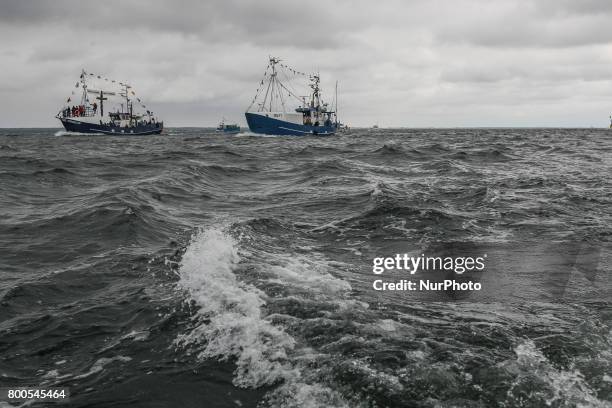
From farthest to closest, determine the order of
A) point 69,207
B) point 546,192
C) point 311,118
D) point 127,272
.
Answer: point 311,118 → point 546,192 → point 69,207 → point 127,272

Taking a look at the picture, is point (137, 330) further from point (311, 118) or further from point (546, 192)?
point (311, 118)

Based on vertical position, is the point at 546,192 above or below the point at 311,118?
below

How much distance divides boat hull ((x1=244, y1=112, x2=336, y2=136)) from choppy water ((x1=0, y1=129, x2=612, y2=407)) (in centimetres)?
7738

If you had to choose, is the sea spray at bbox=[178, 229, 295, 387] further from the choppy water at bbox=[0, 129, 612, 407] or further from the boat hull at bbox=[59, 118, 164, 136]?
the boat hull at bbox=[59, 118, 164, 136]

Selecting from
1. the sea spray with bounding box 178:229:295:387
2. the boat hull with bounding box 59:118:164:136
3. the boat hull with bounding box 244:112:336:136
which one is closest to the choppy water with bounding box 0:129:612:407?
the sea spray with bounding box 178:229:295:387

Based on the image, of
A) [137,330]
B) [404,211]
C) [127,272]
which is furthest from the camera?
[404,211]

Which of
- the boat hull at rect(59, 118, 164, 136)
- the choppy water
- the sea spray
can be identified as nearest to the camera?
the choppy water

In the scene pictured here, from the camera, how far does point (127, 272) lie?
8.53 metres

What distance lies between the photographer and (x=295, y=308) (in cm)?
650

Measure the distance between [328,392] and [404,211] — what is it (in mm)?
9770

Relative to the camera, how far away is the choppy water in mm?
4676

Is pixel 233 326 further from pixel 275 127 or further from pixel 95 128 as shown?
pixel 95 128

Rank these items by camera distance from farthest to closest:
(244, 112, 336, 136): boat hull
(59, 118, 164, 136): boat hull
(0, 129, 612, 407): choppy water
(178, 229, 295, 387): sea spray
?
(59, 118, 164, 136): boat hull < (244, 112, 336, 136): boat hull < (178, 229, 295, 387): sea spray < (0, 129, 612, 407): choppy water

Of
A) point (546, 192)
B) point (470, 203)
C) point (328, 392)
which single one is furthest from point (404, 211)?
point (328, 392)
